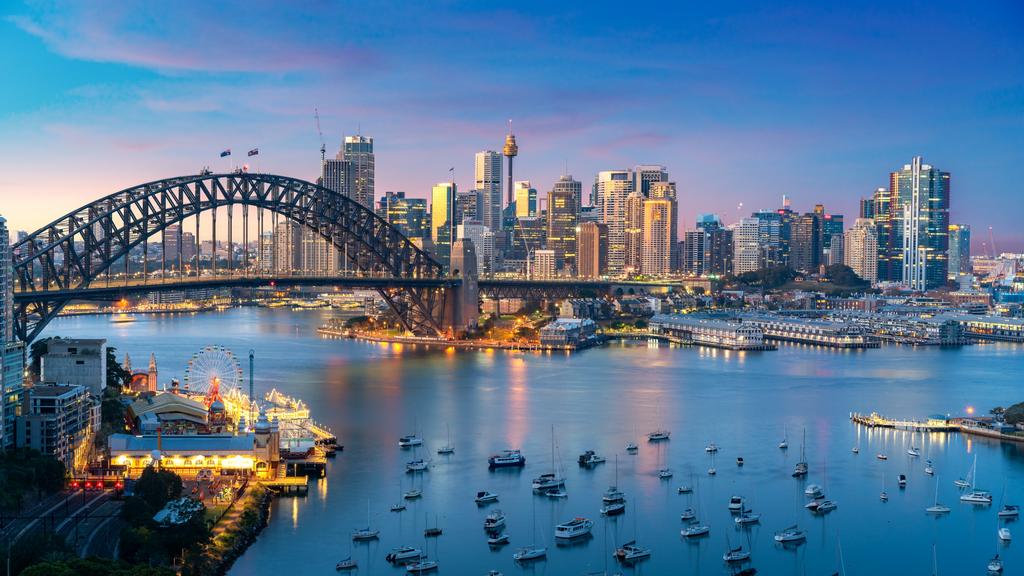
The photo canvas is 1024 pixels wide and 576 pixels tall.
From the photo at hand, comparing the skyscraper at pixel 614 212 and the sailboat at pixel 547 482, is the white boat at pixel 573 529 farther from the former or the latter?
the skyscraper at pixel 614 212

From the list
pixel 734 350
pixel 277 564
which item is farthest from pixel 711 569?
pixel 734 350

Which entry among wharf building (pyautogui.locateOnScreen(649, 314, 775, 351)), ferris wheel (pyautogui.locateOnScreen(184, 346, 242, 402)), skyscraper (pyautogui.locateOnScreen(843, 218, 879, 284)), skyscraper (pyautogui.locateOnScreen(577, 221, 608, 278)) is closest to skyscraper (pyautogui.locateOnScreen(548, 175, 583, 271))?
skyscraper (pyautogui.locateOnScreen(577, 221, 608, 278))

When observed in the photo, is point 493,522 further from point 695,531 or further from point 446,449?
point 446,449

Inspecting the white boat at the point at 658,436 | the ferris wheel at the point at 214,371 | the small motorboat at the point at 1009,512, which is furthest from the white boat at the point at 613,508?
the ferris wheel at the point at 214,371

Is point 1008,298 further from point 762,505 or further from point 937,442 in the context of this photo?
point 762,505

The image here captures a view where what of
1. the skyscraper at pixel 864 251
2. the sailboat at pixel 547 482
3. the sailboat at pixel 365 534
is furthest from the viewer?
the skyscraper at pixel 864 251

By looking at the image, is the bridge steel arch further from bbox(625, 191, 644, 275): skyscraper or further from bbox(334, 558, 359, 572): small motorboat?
bbox(625, 191, 644, 275): skyscraper
